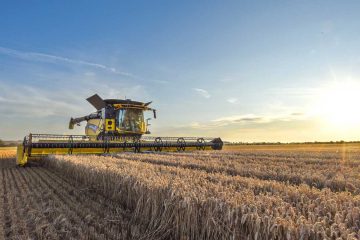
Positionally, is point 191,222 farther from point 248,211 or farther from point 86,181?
point 86,181

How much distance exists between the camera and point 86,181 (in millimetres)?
8484

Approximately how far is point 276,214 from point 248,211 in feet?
0.96

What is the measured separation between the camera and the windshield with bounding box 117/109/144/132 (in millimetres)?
20469

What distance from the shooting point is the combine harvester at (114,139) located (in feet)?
55.1

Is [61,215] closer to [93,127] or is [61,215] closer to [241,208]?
[241,208]

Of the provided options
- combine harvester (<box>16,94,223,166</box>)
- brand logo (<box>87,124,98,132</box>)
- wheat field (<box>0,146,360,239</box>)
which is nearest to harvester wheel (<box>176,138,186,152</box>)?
combine harvester (<box>16,94,223,166</box>)

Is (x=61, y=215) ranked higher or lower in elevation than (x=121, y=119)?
lower

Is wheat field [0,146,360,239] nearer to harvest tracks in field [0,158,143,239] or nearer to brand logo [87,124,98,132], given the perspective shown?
harvest tracks in field [0,158,143,239]

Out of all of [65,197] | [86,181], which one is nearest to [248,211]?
[65,197]

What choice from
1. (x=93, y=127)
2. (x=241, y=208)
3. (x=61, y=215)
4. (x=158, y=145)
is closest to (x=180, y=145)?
(x=158, y=145)

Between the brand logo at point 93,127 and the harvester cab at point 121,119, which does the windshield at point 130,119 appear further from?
the brand logo at point 93,127

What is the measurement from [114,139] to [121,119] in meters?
1.42

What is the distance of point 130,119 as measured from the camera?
2078 centimetres

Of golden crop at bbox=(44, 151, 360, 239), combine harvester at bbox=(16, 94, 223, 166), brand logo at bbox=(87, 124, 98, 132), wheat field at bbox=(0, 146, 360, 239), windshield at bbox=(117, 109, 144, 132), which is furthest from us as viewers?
brand logo at bbox=(87, 124, 98, 132)
